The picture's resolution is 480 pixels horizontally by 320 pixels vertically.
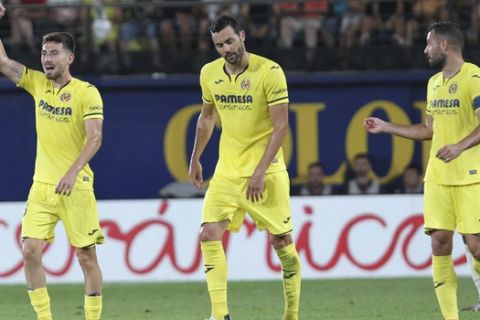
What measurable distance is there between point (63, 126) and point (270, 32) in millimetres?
7737

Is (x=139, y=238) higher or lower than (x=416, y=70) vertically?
lower

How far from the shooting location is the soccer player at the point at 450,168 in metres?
9.78

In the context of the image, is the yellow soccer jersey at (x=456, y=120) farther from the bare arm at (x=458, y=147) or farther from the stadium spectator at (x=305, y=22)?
the stadium spectator at (x=305, y=22)

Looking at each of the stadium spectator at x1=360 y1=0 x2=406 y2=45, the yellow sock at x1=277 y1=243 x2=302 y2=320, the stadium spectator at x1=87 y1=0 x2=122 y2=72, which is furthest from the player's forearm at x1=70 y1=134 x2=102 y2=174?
the stadium spectator at x1=360 y1=0 x2=406 y2=45

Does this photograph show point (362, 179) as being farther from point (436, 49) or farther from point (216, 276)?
point (436, 49)

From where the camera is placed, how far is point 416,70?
1745 centimetres

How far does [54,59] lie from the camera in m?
10.0

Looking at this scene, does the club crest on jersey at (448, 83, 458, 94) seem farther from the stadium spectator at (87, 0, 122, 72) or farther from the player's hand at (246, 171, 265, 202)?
the stadium spectator at (87, 0, 122, 72)

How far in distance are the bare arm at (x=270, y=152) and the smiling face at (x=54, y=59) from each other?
1.67 meters

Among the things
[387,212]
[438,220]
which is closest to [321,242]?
[387,212]

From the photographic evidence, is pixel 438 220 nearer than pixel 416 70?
Yes

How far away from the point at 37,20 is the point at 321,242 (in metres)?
5.00

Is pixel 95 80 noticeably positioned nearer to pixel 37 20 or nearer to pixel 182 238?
pixel 37 20

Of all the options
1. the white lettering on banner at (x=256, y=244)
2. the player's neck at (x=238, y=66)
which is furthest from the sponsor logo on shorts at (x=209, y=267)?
the white lettering on banner at (x=256, y=244)
